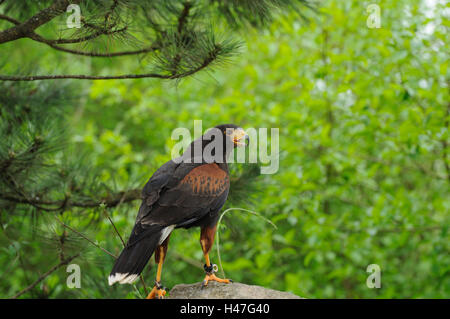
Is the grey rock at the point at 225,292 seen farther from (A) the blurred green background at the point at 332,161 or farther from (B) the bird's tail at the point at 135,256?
(A) the blurred green background at the point at 332,161

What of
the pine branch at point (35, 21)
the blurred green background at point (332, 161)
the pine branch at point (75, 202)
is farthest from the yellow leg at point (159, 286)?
the pine branch at point (35, 21)

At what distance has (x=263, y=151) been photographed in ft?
12.3

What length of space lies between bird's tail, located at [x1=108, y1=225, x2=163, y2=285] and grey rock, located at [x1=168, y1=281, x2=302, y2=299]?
517 millimetres

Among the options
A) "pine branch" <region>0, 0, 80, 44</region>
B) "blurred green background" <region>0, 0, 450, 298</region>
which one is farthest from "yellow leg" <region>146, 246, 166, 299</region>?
"pine branch" <region>0, 0, 80, 44</region>

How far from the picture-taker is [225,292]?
2352 mm

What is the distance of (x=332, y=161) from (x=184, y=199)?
2977mm

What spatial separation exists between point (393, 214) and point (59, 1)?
3.51 m

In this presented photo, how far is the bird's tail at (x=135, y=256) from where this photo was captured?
1905 mm

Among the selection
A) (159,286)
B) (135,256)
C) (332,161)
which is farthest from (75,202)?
(332,161)

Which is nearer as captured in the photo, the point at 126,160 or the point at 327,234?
the point at 327,234

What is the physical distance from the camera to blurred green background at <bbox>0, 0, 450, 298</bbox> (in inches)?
159

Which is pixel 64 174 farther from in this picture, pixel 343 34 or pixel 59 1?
pixel 343 34

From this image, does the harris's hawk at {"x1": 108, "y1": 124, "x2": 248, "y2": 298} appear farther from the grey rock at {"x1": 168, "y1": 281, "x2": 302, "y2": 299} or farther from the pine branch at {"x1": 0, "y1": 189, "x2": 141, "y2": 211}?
the pine branch at {"x1": 0, "y1": 189, "x2": 141, "y2": 211}
